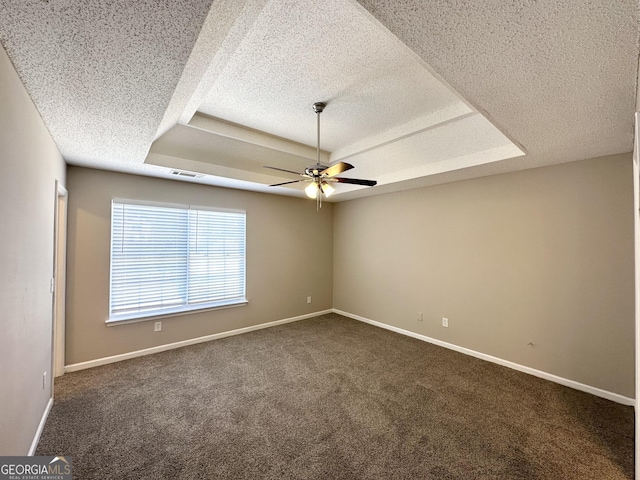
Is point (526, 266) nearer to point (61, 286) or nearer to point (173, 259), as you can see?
point (173, 259)

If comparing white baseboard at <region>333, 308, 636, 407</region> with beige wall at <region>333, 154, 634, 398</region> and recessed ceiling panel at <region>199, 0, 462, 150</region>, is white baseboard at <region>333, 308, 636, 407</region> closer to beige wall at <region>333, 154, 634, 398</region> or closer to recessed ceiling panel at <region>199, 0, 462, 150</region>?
beige wall at <region>333, 154, 634, 398</region>

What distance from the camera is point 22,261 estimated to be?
1672mm

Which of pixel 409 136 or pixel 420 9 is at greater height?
pixel 409 136

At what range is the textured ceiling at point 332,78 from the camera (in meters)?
1.09

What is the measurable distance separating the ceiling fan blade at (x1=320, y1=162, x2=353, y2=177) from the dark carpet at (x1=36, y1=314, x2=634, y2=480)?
216cm

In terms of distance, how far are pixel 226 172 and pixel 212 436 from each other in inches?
117

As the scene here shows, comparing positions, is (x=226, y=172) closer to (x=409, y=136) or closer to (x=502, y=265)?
(x=409, y=136)

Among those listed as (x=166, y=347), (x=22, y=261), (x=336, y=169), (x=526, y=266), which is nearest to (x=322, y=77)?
(x=336, y=169)

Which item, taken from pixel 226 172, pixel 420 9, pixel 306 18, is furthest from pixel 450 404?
pixel 226 172

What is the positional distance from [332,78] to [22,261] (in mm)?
2515

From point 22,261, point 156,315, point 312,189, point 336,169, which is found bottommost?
point 156,315

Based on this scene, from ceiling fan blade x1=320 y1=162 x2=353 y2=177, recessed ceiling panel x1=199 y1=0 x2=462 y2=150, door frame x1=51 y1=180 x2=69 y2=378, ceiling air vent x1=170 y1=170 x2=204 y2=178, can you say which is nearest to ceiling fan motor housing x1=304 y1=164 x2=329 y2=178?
ceiling fan blade x1=320 y1=162 x2=353 y2=177

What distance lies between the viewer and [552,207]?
9.96ft

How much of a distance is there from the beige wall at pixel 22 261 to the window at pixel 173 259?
1175mm
